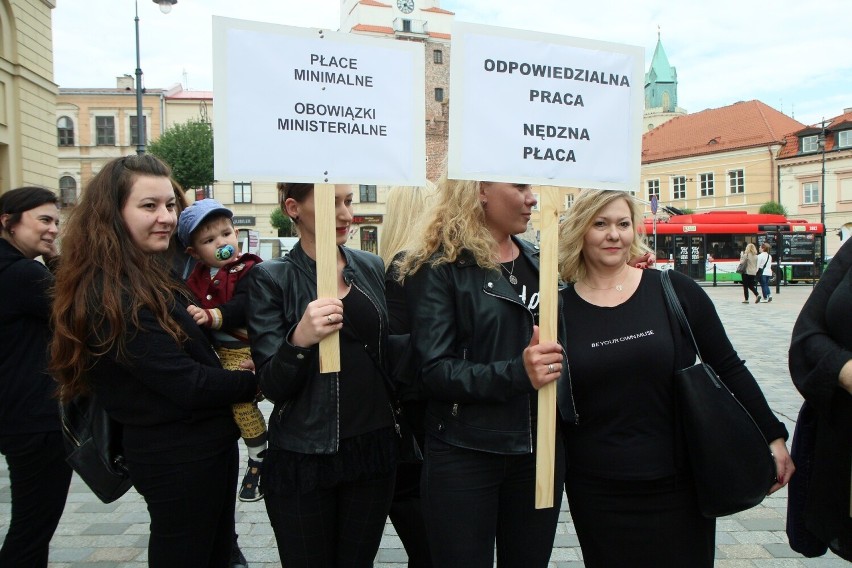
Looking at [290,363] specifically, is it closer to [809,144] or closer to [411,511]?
[411,511]

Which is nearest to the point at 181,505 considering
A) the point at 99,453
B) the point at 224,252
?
the point at 99,453

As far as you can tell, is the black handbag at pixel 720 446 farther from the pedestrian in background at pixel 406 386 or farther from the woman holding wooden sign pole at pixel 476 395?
the pedestrian in background at pixel 406 386

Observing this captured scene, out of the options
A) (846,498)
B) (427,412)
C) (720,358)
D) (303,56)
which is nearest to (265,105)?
(303,56)

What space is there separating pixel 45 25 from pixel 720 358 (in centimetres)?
1902

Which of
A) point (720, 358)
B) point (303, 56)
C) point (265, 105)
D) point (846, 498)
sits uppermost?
point (303, 56)

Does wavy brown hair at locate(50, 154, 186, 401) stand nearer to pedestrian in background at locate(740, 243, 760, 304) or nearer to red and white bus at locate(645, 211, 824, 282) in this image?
pedestrian in background at locate(740, 243, 760, 304)

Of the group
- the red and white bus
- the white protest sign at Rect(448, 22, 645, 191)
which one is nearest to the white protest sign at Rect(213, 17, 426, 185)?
the white protest sign at Rect(448, 22, 645, 191)

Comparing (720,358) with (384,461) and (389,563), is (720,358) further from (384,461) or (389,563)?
(389,563)

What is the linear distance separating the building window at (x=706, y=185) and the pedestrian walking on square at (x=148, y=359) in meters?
61.5

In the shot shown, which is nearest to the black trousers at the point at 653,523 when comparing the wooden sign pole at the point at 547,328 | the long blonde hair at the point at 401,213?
the wooden sign pole at the point at 547,328

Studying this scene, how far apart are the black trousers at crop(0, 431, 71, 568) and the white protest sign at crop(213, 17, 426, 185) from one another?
5.67 ft

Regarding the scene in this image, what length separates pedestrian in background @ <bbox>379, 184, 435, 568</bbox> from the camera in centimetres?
259

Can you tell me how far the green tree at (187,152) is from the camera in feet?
128

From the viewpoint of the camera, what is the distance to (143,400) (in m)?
2.43
